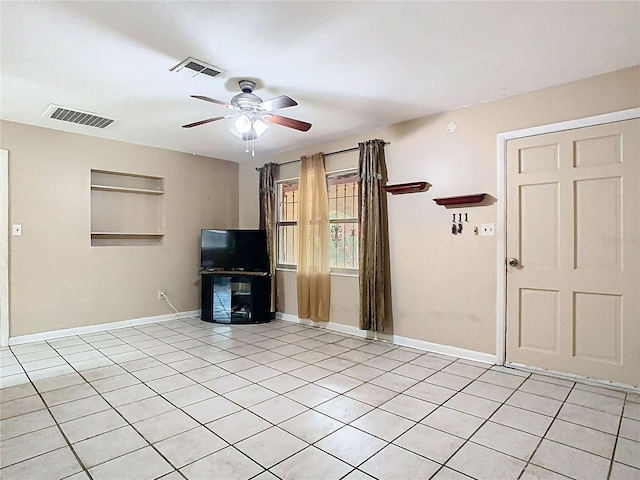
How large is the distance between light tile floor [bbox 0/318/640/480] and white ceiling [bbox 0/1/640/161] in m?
2.48

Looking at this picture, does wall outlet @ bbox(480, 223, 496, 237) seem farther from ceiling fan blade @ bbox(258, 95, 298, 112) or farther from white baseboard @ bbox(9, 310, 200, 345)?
white baseboard @ bbox(9, 310, 200, 345)

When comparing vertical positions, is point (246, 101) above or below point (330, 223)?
above

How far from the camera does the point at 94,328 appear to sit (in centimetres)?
470

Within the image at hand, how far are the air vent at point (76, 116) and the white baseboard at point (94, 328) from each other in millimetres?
2487

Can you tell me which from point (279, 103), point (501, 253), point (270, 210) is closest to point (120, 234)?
point (270, 210)

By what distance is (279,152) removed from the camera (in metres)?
5.57

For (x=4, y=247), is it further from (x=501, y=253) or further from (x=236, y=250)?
(x=501, y=253)

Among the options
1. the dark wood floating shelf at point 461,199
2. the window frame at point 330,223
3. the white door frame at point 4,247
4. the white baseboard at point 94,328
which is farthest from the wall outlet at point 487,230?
the white door frame at point 4,247

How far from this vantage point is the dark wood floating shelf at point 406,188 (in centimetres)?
392

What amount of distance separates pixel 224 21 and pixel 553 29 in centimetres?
202

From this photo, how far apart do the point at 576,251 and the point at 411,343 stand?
1.84 metres

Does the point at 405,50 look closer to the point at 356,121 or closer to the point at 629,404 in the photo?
the point at 356,121

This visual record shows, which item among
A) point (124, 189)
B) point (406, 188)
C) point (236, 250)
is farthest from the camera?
point (236, 250)

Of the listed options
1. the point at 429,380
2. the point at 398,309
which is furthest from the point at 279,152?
the point at 429,380
